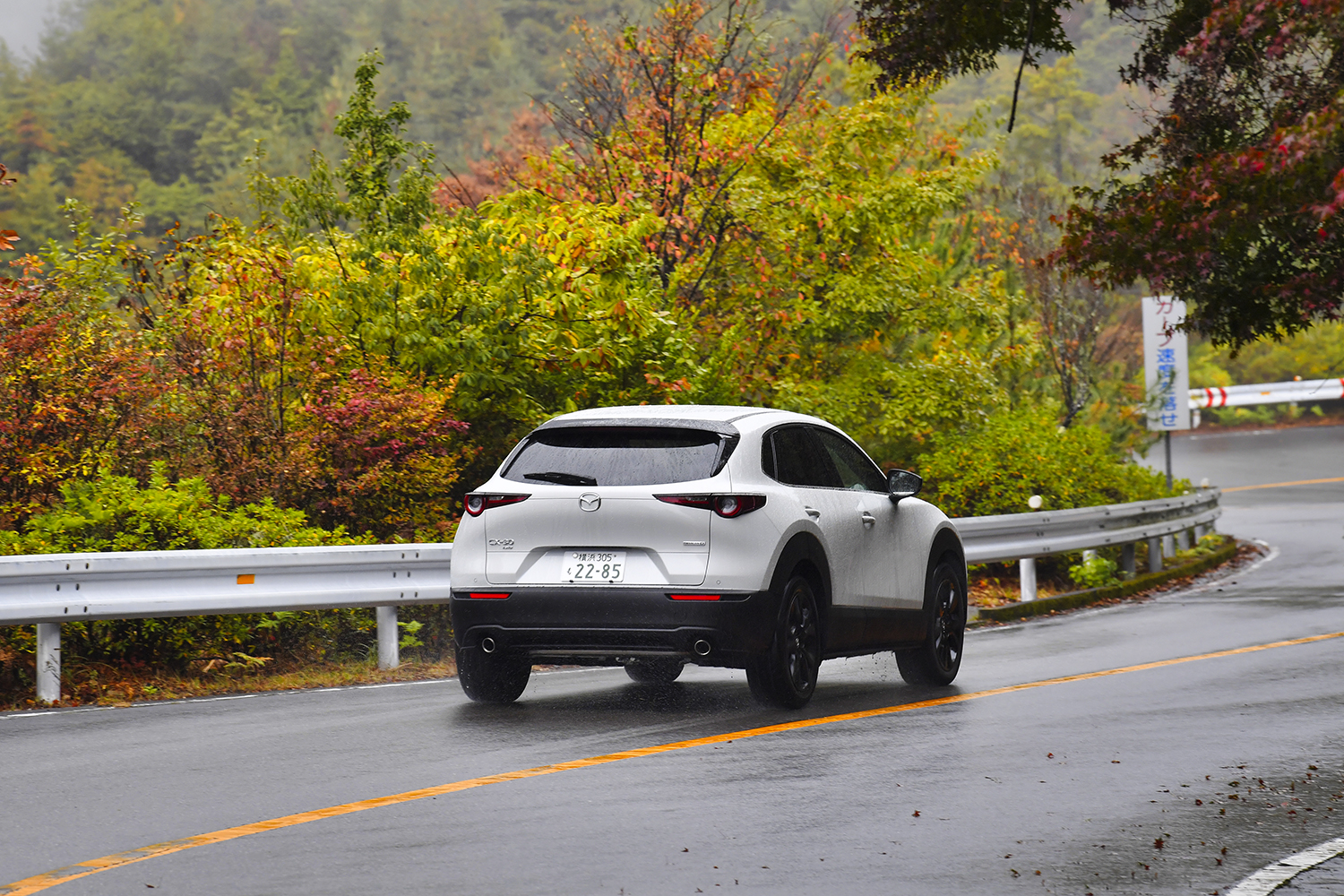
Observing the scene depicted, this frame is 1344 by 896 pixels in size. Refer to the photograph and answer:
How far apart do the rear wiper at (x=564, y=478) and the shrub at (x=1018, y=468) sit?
10.8m

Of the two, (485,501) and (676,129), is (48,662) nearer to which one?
(485,501)

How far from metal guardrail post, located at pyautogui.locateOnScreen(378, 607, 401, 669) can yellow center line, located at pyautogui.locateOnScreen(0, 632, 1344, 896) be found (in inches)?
148

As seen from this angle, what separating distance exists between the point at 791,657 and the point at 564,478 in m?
1.66

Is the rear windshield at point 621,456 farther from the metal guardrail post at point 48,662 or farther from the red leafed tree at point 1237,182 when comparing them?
the red leafed tree at point 1237,182

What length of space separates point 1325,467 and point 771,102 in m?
22.8

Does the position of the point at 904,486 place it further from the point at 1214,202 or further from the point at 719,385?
the point at 719,385

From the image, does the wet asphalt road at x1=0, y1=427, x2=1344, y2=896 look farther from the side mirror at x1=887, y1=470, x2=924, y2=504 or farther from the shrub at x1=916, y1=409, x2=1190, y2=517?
the shrub at x1=916, y1=409, x2=1190, y2=517

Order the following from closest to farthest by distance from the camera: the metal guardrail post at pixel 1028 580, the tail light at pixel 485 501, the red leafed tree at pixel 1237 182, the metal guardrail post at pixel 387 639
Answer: the tail light at pixel 485 501 → the red leafed tree at pixel 1237 182 → the metal guardrail post at pixel 387 639 → the metal guardrail post at pixel 1028 580

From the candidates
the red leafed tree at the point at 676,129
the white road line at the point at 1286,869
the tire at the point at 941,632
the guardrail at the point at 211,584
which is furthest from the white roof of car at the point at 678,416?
the red leafed tree at the point at 676,129

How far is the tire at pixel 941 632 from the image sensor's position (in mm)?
10836

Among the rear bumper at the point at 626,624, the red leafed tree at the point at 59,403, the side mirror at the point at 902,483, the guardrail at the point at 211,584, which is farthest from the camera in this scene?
the red leafed tree at the point at 59,403

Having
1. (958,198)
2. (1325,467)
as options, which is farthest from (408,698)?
(1325,467)

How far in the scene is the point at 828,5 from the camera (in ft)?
88.6

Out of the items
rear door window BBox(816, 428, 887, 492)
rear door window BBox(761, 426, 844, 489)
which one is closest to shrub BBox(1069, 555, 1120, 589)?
rear door window BBox(816, 428, 887, 492)
